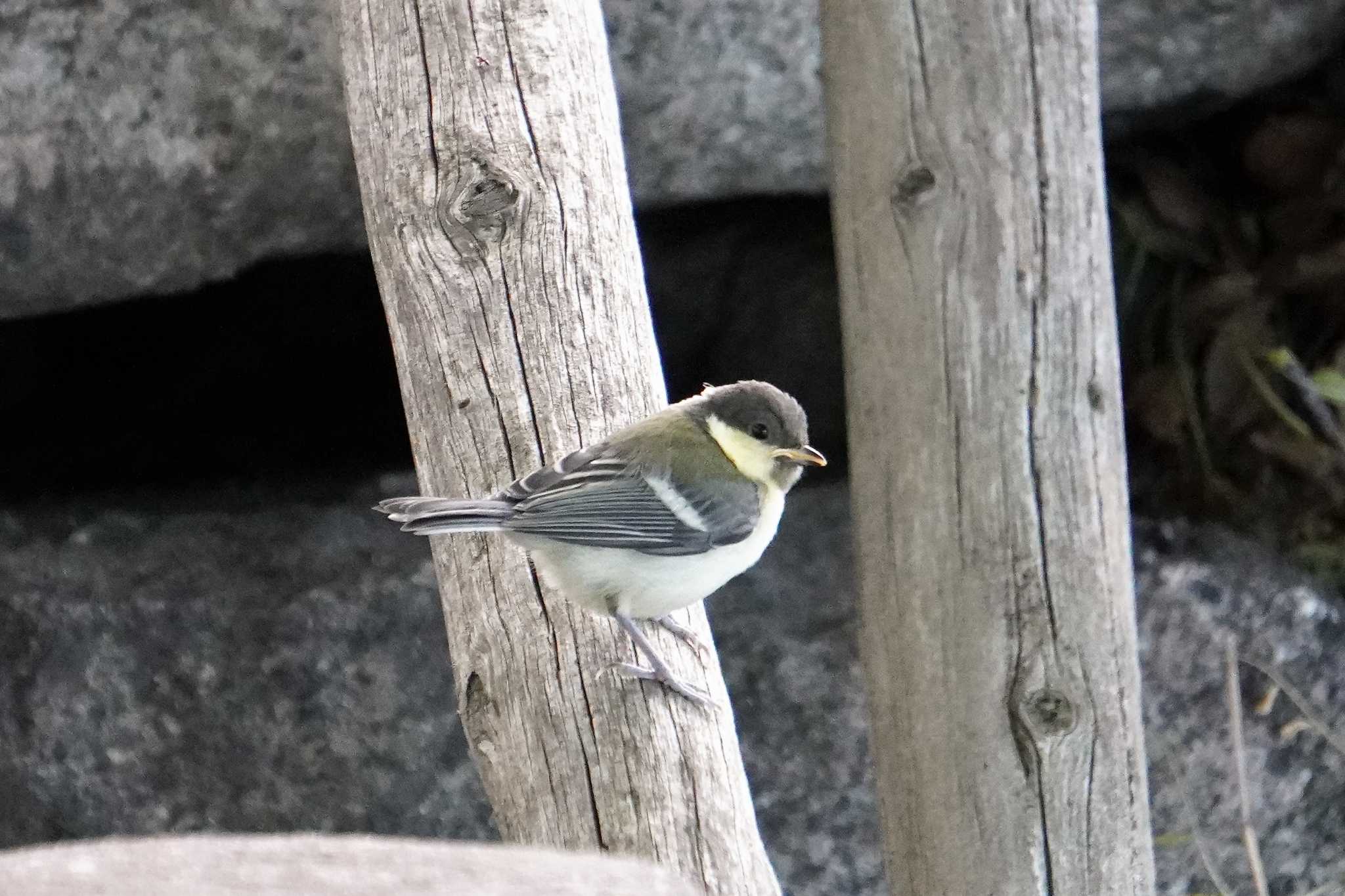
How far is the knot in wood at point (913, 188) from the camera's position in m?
2.25

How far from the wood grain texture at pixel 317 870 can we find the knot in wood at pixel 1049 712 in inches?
43.0

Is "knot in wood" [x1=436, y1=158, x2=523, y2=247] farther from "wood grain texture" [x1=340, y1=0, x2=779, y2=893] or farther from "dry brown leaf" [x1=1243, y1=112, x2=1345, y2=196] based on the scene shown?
"dry brown leaf" [x1=1243, y1=112, x2=1345, y2=196]

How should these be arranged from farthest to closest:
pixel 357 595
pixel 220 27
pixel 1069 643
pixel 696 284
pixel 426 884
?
pixel 696 284 → pixel 357 595 → pixel 220 27 → pixel 1069 643 → pixel 426 884

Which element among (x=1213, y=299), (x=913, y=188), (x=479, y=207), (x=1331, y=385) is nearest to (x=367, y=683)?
(x=479, y=207)

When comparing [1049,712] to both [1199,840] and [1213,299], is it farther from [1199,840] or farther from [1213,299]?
[1213,299]

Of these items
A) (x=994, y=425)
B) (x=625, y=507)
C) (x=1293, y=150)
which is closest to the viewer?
(x=994, y=425)

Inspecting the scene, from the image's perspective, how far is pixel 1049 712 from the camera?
2309mm

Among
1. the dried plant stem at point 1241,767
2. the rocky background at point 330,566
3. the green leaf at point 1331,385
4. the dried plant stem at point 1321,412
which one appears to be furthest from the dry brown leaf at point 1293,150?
the dried plant stem at point 1241,767

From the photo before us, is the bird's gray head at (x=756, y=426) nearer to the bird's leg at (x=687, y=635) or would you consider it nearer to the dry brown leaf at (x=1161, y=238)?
the bird's leg at (x=687, y=635)

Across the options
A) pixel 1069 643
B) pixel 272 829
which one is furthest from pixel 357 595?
pixel 1069 643

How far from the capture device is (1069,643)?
230 cm

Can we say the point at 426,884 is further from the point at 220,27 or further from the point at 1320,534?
the point at 1320,534

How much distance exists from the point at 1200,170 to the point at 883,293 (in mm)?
2402

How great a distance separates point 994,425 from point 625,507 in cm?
65
